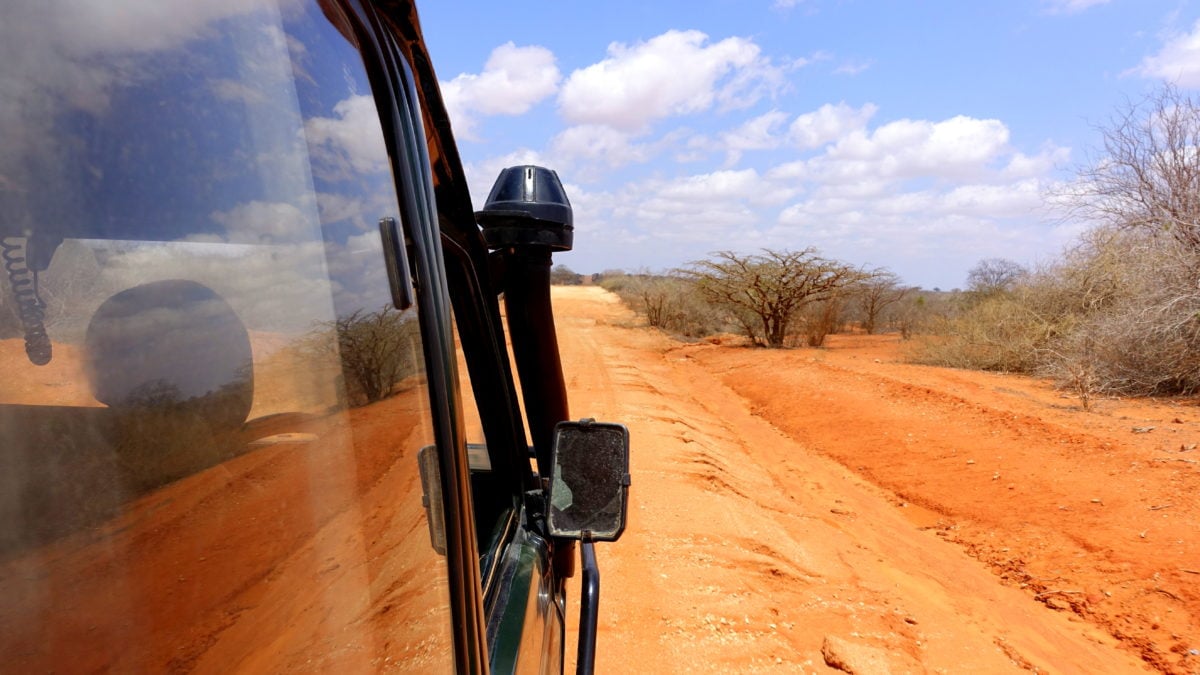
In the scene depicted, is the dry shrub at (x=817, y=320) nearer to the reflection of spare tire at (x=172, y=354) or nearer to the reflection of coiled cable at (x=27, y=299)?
the reflection of spare tire at (x=172, y=354)

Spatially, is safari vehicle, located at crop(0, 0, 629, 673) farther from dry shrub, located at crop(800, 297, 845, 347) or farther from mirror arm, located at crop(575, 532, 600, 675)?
dry shrub, located at crop(800, 297, 845, 347)

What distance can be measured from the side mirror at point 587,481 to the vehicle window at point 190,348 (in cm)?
94

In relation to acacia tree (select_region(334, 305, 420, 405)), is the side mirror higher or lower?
lower

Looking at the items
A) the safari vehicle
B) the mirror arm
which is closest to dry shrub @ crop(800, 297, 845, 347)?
the mirror arm

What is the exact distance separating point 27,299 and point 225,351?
16 cm

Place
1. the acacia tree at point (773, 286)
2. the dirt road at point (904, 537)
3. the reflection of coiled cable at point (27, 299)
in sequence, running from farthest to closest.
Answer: the acacia tree at point (773, 286), the dirt road at point (904, 537), the reflection of coiled cable at point (27, 299)

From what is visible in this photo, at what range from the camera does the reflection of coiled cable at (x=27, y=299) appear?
1.40 feet

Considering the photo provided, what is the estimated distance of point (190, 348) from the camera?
555 millimetres

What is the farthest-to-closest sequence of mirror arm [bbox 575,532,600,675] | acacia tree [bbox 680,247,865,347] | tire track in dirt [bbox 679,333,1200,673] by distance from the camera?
acacia tree [bbox 680,247,865,347]
tire track in dirt [bbox 679,333,1200,673]
mirror arm [bbox 575,532,600,675]

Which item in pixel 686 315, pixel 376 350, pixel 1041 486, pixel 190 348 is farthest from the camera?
pixel 686 315

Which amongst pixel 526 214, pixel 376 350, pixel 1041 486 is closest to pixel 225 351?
pixel 376 350

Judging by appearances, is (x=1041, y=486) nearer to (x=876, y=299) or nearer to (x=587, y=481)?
(x=587, y=481)

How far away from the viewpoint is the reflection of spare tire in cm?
50

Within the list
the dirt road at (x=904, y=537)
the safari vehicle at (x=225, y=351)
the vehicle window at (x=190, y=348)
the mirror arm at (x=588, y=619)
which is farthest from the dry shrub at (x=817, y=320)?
the vehicle window at (x=190, y=348)
